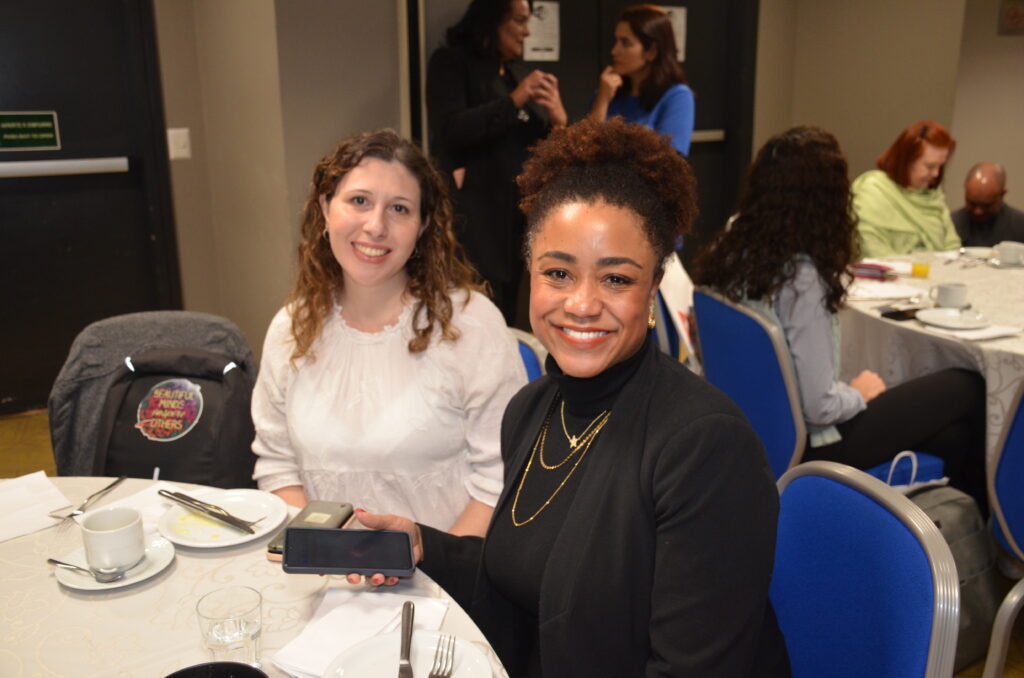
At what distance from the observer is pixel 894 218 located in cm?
385

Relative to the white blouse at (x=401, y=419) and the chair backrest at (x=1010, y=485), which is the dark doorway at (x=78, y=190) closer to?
the white blouse at (x=401, y=419)

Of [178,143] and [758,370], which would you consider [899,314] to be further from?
[178,143]

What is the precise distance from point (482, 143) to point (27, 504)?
2.18 m

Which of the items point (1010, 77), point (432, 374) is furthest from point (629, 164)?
point (1010, 77)

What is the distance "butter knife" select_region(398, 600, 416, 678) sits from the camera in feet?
3.29

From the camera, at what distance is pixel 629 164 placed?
118cm

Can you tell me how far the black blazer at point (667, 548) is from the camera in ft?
3.36

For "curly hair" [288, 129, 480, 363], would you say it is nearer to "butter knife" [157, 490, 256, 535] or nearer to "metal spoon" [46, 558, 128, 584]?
"butter knife" [157, 490, 256, 535]

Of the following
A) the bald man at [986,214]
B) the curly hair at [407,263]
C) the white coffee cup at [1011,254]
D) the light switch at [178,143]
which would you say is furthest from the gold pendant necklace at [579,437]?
the bald man at [986,214]

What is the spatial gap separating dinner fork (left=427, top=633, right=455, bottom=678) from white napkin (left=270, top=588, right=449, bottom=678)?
6 centimetres

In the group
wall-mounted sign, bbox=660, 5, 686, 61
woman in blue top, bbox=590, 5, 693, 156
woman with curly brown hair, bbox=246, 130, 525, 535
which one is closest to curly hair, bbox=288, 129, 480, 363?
woman with curly brown hair, bbox=246, 130, 525, 535

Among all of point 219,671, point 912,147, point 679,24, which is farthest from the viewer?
point 679,24

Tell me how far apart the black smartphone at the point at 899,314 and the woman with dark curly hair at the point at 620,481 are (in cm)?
179

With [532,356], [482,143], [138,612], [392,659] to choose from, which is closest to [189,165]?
[482,143]
